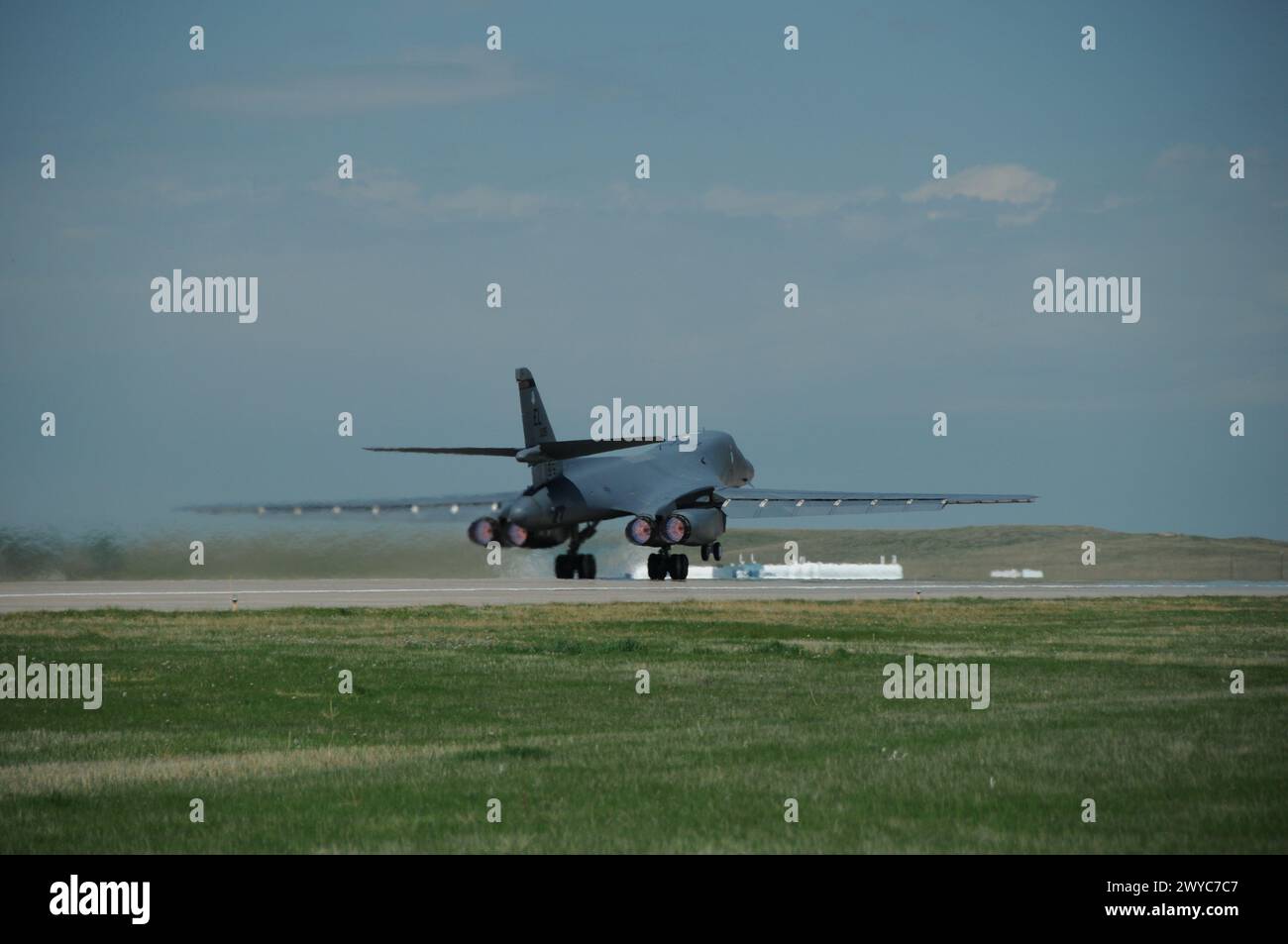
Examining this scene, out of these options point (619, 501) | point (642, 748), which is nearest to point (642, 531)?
point (619, 501)

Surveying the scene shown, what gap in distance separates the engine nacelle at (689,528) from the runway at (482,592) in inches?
73.2

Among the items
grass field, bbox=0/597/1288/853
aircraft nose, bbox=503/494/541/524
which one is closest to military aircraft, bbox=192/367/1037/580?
aircraft nose, bbox=503/494/541/524

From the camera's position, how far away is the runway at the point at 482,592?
4594cm

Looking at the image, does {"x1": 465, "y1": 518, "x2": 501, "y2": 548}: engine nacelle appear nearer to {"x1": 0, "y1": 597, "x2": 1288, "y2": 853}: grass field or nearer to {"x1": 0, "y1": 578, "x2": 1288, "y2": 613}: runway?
{"x1": 0, "y1": 578, "x2": 1288, "y2": 613}: runway

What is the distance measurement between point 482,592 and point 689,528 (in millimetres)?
11453

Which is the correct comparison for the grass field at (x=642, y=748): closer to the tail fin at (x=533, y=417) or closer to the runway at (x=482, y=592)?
the runway at (x=482, y=592)

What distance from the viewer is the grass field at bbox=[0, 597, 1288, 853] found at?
1196cm

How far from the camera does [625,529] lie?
6253 cm

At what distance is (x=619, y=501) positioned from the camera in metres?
63.0

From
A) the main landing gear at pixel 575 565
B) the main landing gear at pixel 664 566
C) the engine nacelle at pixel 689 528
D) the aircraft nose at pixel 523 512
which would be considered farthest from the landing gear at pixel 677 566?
the aircraft nose at pixel 523 512

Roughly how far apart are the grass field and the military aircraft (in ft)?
93.9
